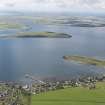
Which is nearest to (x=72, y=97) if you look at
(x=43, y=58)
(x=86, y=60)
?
A: (x=86, y=60)

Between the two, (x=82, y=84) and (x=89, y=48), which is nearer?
(x=82, y=84)

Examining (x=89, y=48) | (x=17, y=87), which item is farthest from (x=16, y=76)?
(x=89, y=48)

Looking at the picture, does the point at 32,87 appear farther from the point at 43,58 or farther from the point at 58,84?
the point at 43,58

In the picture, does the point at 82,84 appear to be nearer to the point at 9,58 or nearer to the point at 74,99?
the point at 74,99

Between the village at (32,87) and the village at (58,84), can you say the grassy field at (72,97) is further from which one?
the village at (58,84)

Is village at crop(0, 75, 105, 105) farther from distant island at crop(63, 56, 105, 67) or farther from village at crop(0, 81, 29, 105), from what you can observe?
distant island at crop(63, 56, 105, 67)

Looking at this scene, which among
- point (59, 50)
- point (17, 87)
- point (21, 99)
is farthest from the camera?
point (59, 50)

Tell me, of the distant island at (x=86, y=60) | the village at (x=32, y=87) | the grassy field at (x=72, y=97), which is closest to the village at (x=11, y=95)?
the village at (x=32, y=87)

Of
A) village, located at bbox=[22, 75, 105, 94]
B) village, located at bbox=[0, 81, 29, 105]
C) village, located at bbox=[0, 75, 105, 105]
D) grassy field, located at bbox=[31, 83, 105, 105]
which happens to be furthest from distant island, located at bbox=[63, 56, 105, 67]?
village, located at bbox=[0, 81, 29, 105]
